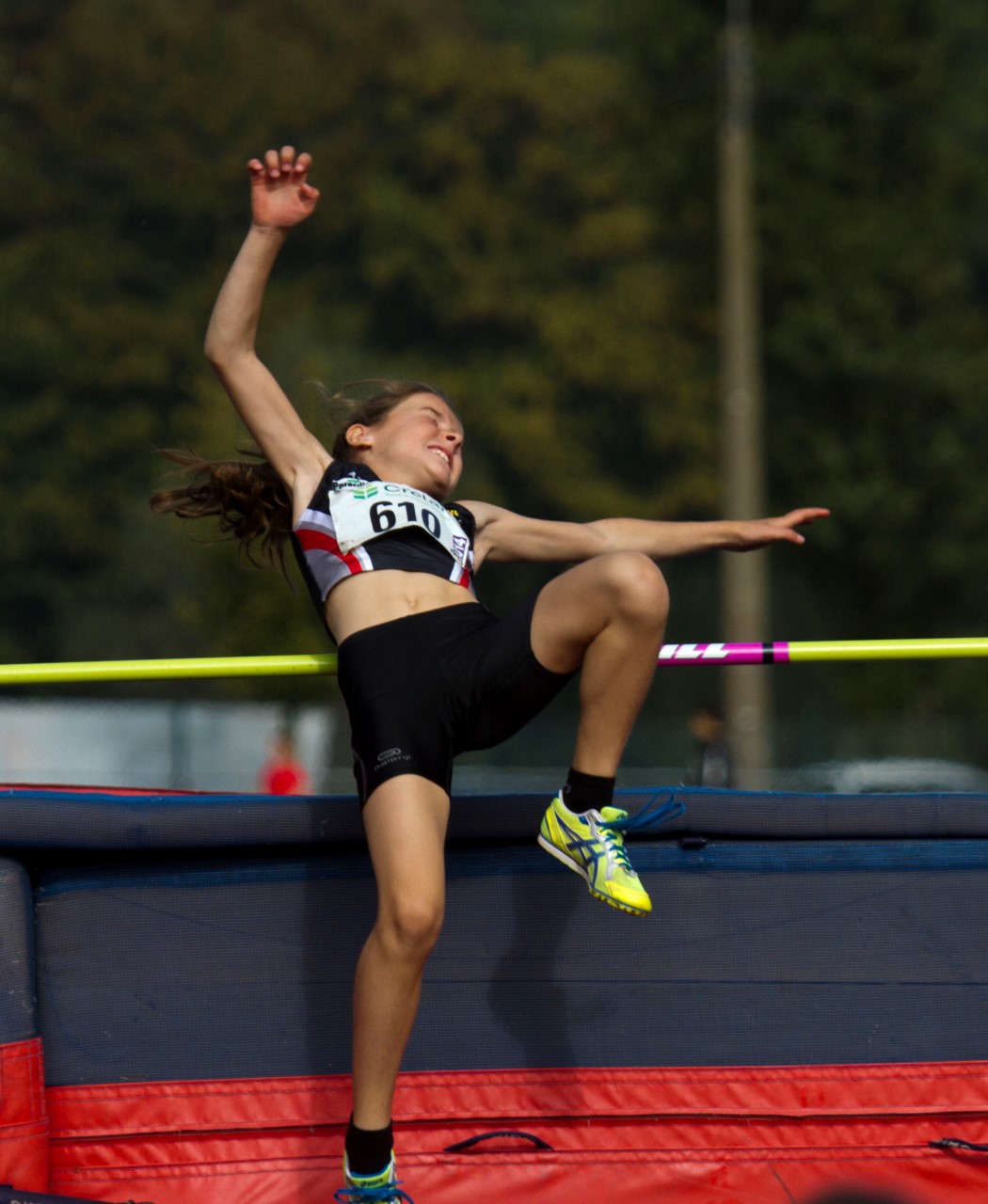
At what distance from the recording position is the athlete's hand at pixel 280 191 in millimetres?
3477

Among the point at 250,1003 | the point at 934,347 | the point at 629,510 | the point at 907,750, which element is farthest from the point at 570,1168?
the point at 934,347

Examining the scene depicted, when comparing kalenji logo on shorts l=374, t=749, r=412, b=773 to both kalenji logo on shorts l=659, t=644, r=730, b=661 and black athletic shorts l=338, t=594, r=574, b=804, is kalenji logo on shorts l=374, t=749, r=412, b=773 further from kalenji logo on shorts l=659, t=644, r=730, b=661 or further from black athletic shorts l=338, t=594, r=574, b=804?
kalenji logo on shorts l=659, t=644, r=730, b=661

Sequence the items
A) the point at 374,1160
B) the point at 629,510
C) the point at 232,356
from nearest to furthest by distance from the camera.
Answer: the point at 374,1160, the point at 232,356, the point at 629,510

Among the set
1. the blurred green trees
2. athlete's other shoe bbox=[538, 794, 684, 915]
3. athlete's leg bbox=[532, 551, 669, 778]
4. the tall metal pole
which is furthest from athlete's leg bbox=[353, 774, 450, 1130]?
the blurred green trees

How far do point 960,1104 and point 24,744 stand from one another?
13.4m

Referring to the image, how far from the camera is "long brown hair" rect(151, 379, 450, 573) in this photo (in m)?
3.80

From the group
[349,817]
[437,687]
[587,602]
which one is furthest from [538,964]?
[587,602]

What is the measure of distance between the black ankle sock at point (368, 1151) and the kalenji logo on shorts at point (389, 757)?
708 millimetres

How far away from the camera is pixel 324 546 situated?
3480mm

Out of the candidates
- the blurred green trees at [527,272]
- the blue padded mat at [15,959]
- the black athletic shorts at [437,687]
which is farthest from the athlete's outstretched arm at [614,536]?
the blurred green trees at [527,272]

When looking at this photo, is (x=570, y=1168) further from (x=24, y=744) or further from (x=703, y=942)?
(x=24, y=744)

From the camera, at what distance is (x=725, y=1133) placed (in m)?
3.22

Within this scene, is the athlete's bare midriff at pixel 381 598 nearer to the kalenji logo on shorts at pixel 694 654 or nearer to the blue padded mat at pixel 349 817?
the blue padded mat at pixel 349 817

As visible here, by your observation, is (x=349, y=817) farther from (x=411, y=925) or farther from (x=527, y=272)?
(x=527, y=272)
